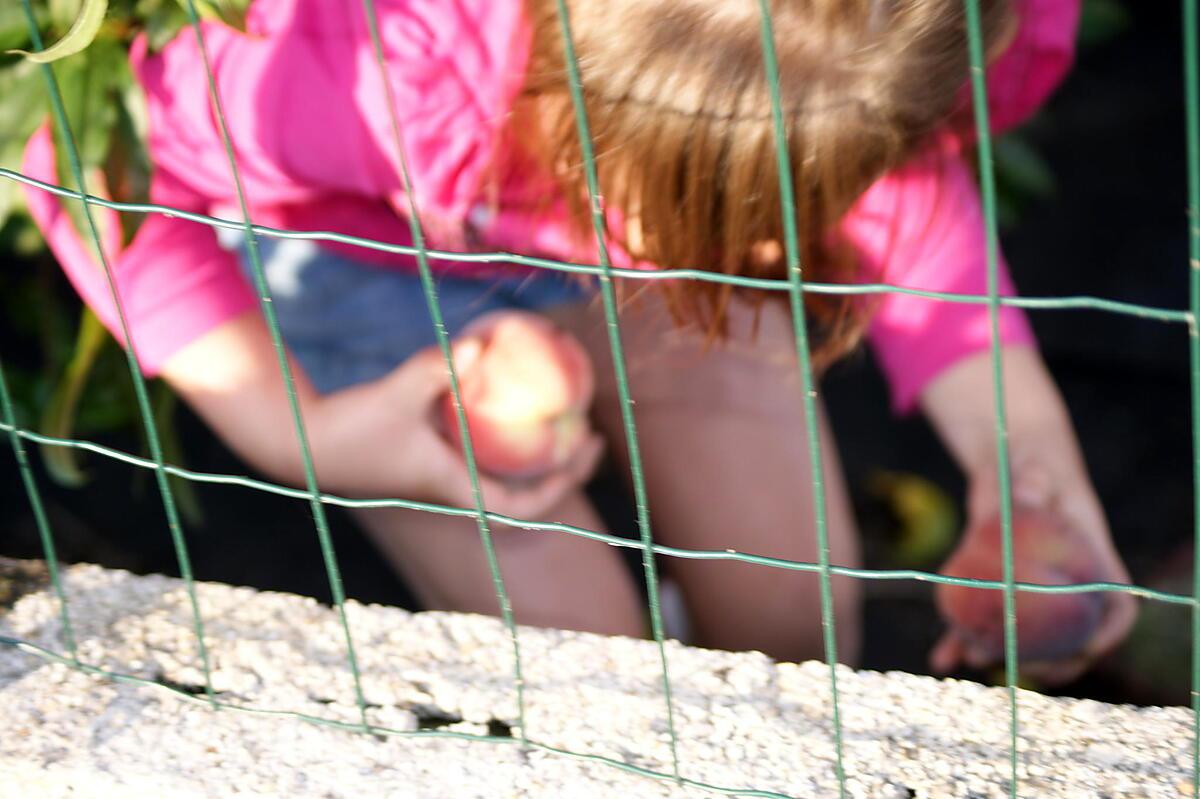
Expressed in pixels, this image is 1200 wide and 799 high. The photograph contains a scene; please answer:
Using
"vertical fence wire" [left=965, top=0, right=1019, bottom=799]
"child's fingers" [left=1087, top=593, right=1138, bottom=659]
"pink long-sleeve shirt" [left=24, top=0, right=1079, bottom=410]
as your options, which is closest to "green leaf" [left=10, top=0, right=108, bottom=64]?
"pink long-sleeve shirt" [left=24, top=0, right=1079, bottom=410]

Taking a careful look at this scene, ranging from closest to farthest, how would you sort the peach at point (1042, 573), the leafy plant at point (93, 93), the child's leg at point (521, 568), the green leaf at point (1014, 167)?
the leafy plant at point (93, 93), the peach at point (1042, 573), the child's leg at point (521, 568), the green leaf at point (1014, 167)

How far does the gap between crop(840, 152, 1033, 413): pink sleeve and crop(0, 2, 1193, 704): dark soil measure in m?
0.53

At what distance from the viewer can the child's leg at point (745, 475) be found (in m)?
1.44

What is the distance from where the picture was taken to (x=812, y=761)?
91 cm

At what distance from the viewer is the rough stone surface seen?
2.97ft

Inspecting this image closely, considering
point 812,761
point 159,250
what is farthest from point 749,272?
point 159,250

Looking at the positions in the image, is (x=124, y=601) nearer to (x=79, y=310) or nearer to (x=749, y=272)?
(x=749, y=272)

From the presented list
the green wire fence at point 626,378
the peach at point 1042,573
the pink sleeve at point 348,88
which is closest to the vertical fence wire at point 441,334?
the green wire fence at point 626,378

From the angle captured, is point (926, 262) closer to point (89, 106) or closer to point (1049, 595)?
point (1049, 595)

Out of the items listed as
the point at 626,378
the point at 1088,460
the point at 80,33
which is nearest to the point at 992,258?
the point at 626,378

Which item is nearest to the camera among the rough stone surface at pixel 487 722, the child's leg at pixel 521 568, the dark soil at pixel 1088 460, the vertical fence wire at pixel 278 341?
the vertical fence wire at pixel 278 341

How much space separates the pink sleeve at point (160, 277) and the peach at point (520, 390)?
228 mm

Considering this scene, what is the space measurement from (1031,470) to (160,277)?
78 centimetres

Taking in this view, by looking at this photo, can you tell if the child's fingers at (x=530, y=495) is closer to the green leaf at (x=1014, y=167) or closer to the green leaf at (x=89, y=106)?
the green leaf at (x=89, y=106)
